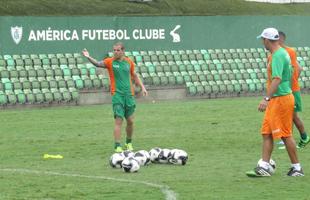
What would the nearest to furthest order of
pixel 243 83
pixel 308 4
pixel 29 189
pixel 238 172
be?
pixel 29 189 < pixel 238 172 < pixel 243 83 < pixel 308 4

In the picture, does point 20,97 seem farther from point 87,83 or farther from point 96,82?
point 96,82

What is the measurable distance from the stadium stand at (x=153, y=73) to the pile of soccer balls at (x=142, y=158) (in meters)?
16.1

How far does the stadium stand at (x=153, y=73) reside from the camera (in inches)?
1193

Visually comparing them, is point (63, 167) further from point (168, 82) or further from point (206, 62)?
point (206, 62)

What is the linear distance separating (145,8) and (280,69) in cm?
2747

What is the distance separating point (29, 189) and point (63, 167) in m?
2.50

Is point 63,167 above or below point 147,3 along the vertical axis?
below

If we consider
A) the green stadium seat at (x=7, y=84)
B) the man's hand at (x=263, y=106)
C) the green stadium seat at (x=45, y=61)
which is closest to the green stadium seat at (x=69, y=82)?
the green stadium seat at (x=45, y=61)

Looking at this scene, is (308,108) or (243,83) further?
(243,83)

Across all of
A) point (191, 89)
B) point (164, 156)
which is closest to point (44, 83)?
point (191, 89)

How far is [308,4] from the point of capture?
4569cm

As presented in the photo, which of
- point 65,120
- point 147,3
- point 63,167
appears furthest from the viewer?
point 147,3

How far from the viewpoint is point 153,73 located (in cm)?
3372

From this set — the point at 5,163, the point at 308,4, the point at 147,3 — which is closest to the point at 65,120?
the point at 5,163
